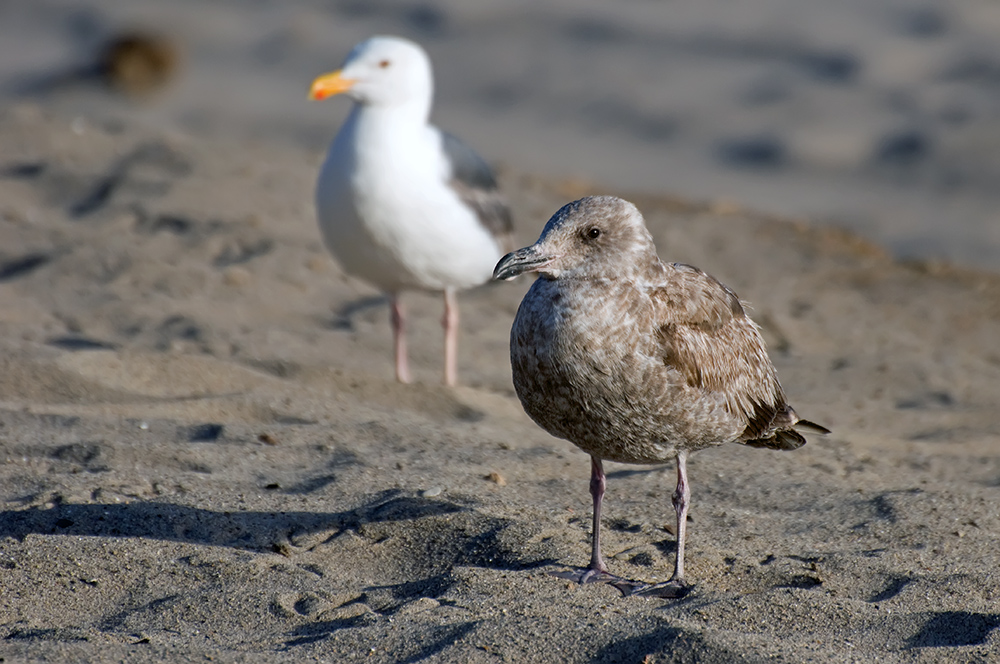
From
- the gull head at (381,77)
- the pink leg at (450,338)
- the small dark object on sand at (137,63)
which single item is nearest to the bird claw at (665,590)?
the pink leg at (450,338)

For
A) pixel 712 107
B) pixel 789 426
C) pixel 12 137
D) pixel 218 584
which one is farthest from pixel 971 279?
pixel 12 137

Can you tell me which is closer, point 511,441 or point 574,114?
point 511,441

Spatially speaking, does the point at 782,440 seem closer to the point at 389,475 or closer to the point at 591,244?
the point at 591,244

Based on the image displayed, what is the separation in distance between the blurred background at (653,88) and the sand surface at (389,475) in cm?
289

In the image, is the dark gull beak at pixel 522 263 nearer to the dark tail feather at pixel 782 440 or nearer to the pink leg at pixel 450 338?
the dark tail feather at pixel 782 440

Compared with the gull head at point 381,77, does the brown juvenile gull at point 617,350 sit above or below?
below

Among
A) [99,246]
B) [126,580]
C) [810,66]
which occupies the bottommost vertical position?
[126,580]

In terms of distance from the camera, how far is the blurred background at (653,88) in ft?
43.8

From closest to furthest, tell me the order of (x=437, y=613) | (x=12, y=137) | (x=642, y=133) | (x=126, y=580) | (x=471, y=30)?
1. (x=437, y=613)
2. (x=126, y=580)
3. (x=12, y=137)
4. (x=642, y=133)
5. (x=471, y=30)

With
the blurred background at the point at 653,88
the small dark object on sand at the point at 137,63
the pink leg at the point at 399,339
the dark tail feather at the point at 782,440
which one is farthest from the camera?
the small dark object on sand at the point at 137,63

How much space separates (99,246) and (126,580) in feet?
17.5

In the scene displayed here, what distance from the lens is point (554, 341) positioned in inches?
161

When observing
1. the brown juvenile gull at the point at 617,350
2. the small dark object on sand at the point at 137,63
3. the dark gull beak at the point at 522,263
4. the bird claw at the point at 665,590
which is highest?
the small dark object on sand at the point at 137,63

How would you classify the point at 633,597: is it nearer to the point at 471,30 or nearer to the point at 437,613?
the point at 437,613
